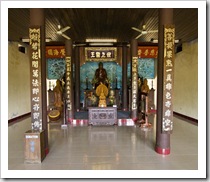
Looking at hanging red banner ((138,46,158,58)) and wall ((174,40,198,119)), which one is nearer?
wall ((174,40,198,119))

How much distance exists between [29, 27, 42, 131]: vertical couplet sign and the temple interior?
0.02 metres

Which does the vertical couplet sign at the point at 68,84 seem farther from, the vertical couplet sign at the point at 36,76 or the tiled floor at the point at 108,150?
the vertical couplet sign at the point at 36,76

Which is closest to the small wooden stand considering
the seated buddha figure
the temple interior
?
the temple interior

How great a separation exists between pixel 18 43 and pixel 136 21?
5.24 meters

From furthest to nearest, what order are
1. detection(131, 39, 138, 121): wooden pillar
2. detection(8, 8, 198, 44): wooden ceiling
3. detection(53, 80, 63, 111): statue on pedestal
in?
detection(53, 80, 63, 111): statue on pedestal, detection(131, 39, 138, 121): wooden pillar, detection(8, 8, 198, 44): wooden ceiling

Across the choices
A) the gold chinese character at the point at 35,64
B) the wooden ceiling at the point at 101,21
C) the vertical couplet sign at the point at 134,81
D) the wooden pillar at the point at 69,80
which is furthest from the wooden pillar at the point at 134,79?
the gold chinese character at the point at 35,64

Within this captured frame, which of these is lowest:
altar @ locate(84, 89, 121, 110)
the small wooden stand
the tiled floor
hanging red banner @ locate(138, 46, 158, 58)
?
the tiled floor

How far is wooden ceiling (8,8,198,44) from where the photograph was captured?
5074mm

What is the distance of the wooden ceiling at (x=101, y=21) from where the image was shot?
5.07 metres

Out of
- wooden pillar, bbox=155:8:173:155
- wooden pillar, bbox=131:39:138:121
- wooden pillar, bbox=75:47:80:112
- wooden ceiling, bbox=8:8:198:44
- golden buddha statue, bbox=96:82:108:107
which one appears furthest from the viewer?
wooden pillar, bbox=75:47:80:112

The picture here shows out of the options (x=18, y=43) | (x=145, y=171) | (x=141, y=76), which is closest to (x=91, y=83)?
(x=141, y=76)

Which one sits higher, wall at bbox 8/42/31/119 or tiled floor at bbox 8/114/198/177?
wall at bbox 8/42/31/119

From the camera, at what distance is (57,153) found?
3.98 meters

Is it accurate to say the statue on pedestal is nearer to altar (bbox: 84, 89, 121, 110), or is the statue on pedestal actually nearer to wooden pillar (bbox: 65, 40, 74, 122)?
wooden pillar (bbox: 65, 40, 74, 122)
